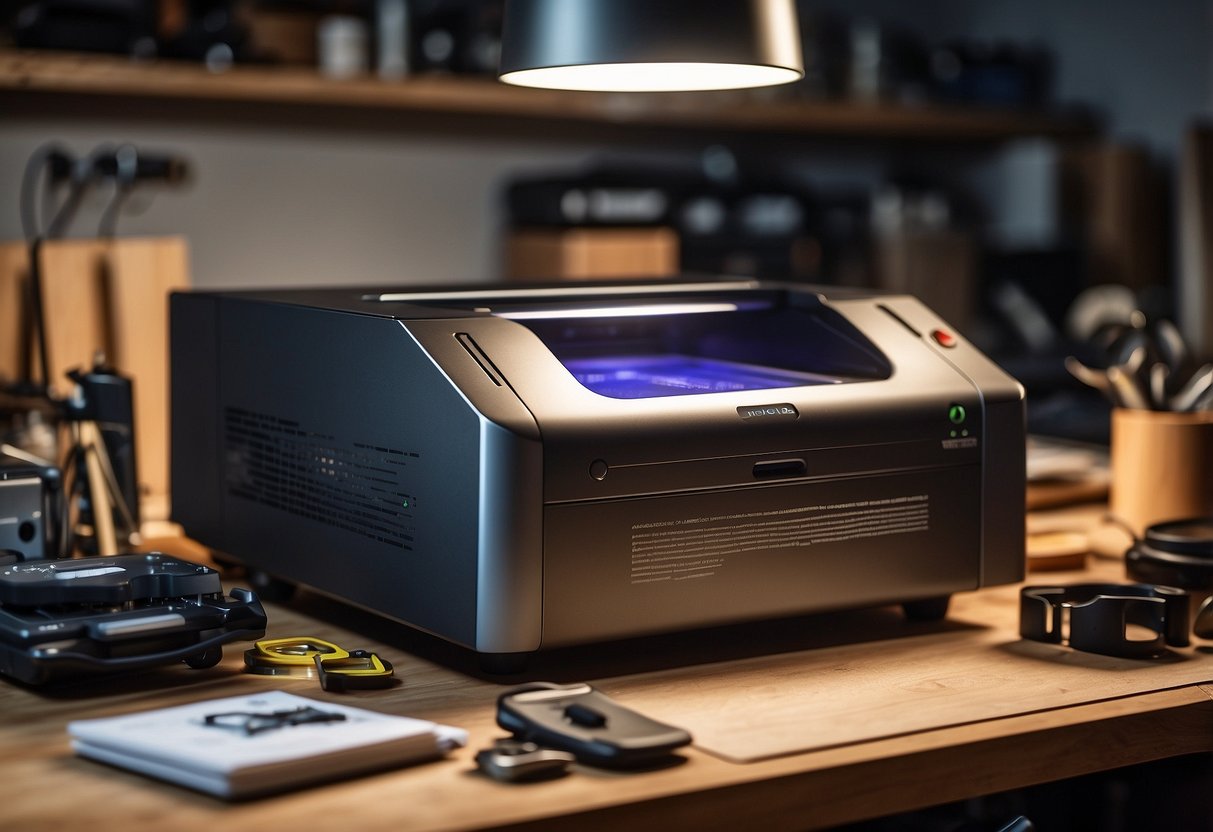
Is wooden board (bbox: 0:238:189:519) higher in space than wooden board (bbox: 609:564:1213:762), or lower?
higher

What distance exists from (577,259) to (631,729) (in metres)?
2.23

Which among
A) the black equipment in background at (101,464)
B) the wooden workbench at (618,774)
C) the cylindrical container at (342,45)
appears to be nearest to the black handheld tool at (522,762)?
the wooden workbench at (618,774)

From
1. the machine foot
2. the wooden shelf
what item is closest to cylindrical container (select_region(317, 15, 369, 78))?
the wooden shelf

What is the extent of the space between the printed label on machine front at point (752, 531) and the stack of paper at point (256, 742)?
0.22m

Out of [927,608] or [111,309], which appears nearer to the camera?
[927,608]

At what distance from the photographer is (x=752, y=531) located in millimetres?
1102

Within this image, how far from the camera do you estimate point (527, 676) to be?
1041 mm

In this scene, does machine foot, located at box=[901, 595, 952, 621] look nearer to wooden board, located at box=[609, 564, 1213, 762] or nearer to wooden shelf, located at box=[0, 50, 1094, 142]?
wooden board, located at box=[609, 564, 1213, 762]

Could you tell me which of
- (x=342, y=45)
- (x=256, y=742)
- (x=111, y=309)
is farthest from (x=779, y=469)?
(x=342, y=45)

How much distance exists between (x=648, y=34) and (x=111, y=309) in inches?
41.4

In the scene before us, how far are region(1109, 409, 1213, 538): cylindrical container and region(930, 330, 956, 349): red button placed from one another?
0.35m

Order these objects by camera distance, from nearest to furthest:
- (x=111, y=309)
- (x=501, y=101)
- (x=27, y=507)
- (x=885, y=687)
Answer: (x=885, y=687)
(x=27, y=507)
(x=111, y=309)
(x=501, y=101)

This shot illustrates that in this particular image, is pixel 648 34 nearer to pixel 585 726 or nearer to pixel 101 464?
pixel 585 726

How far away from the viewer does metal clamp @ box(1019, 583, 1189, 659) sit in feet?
3.67
